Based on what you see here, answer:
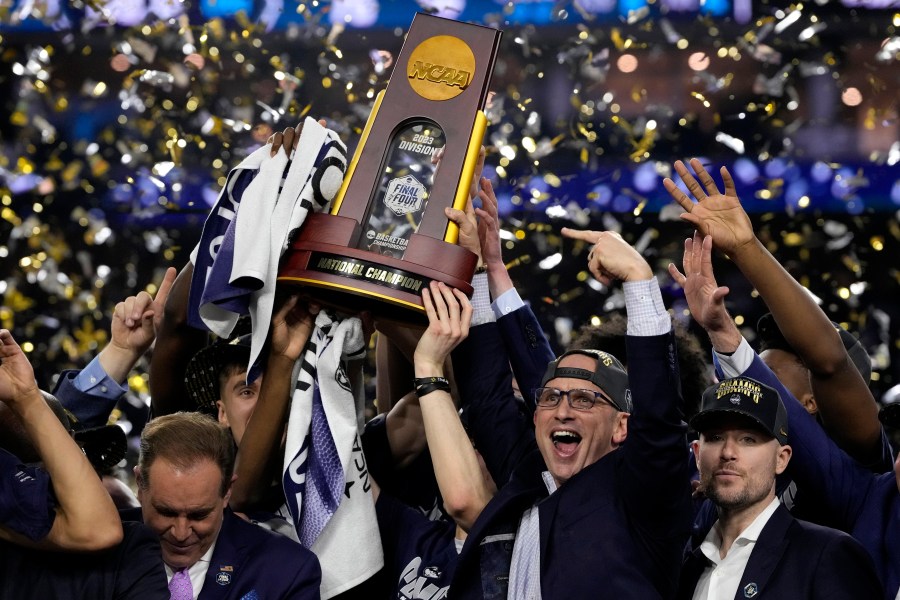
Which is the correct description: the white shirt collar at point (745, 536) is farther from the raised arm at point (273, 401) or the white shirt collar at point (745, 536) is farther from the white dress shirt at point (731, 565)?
the raised arm at point (273, 401)

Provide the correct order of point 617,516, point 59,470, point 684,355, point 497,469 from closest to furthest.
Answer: point 59,470
point 617,516
point 497,469
point 684,355

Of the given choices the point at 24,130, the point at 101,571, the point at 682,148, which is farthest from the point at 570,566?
the point at 24,130

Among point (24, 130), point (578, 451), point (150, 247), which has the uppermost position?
point (24, 130)

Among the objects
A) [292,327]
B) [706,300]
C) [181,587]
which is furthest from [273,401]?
[706,300]

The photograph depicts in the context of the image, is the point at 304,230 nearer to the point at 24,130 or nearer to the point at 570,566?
the point at 570,566

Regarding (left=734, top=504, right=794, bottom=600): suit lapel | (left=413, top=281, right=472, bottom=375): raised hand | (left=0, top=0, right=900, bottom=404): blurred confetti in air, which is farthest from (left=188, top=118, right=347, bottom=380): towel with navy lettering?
(left=0, top=0, right=900, bottom=404): blurred confetti in air

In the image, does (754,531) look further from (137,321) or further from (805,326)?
(137,321)

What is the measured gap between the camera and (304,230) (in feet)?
6.97

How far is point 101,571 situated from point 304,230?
2.16 feet

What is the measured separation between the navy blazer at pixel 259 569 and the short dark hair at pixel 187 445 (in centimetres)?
10

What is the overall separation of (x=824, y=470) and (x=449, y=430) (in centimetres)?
67

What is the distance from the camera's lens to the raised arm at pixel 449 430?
2104 millimetres

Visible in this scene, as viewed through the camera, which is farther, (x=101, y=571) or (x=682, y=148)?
(x=682, y=148)

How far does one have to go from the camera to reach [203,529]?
2.09 meters
